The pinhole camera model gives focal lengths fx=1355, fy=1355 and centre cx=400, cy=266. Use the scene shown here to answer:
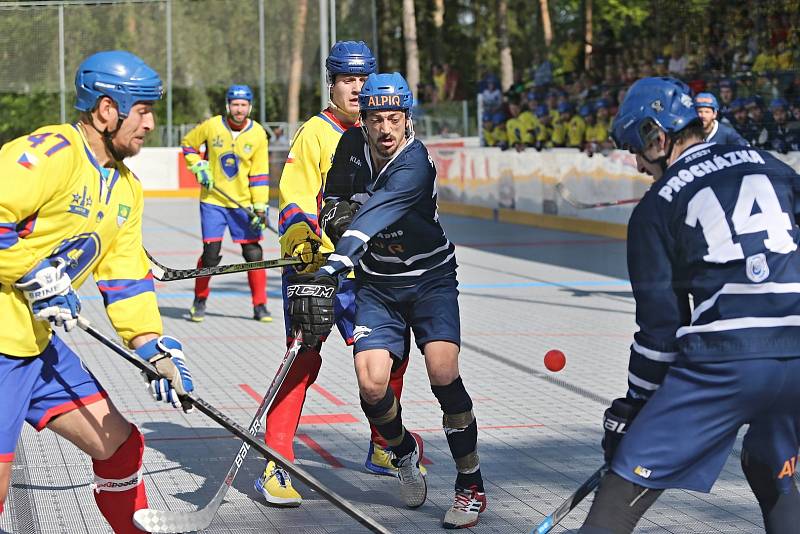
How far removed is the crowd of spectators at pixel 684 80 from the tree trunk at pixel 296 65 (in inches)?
287

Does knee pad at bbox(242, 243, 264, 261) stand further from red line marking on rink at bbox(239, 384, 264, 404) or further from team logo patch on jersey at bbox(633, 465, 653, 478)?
team logo patch on jersey at bbox(633, 465, 653, 478)

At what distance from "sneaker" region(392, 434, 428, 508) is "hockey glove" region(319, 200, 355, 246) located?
0.93 m

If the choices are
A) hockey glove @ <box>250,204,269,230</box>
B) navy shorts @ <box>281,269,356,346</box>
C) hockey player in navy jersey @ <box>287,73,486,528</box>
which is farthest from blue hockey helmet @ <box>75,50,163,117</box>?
hockey glove @ <box>250,204,269,230</box>

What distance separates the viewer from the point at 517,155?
20359mm

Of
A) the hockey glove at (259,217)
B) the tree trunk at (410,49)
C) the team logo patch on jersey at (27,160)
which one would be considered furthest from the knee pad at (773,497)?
the tree trunk at (410,49)

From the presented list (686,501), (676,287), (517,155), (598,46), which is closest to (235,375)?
(686,501)

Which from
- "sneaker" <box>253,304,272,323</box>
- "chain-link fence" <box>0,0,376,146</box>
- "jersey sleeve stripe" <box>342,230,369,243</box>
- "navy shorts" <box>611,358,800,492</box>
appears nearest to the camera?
"navy shorts" <box>611,358,800,492</box>

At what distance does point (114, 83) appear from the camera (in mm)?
3982

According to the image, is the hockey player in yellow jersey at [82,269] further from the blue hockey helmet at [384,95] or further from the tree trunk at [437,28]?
the tree trunk at [437,28]

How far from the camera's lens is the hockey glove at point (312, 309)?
17.1ft

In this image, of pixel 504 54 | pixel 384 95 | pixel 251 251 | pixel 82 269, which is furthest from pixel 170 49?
pixel 82 269

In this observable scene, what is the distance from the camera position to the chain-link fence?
3234 centimetres

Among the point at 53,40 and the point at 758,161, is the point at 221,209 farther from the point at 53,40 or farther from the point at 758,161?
the point at 53,40

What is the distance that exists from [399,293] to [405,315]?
101mm
